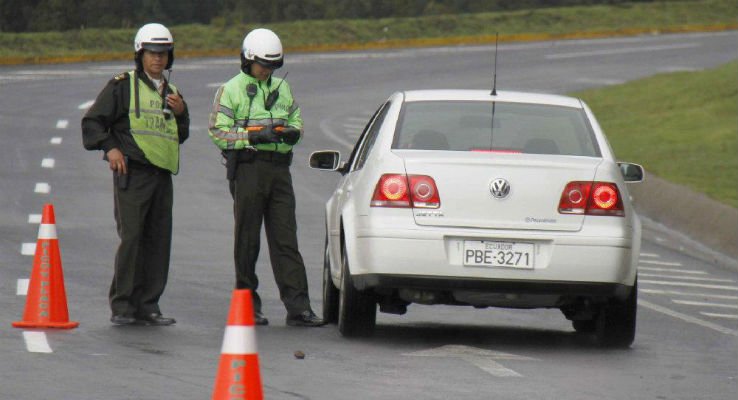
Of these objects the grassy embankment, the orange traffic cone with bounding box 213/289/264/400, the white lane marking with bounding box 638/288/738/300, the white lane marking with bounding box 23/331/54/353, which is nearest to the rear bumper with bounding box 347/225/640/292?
the white lane marking with bounding box 23/331/54/353

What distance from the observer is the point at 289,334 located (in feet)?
37.8

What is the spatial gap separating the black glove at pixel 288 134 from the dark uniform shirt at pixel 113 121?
84cm

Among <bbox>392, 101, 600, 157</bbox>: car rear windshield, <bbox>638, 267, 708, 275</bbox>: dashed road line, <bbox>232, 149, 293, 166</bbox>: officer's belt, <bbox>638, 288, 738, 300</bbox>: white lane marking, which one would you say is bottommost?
<bbox>638, 267, 708, 275</bbox>: dashed road line

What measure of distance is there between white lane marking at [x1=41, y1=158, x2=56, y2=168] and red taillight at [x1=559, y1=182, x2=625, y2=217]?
1589cm

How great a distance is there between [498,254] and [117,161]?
2.56 meters

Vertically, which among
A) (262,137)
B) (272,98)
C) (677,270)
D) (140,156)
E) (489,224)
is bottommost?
(677,270)

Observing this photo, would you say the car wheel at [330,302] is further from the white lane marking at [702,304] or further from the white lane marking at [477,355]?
the white lane marking at [702,304]

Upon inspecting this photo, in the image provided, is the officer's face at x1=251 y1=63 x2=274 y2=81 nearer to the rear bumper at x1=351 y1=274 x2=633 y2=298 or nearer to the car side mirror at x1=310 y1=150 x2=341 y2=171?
the car side mirror at x1=310 y1=150 x2=341 y2=171

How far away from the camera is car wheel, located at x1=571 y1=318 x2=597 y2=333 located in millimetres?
12180

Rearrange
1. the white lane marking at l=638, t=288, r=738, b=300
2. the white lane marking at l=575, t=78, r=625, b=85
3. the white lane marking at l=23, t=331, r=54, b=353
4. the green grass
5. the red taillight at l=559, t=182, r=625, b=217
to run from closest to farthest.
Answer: the white lane marking at l=23, t=331, r=54, b=353 < the red taillight at l=559, t=182, r=625, b=217 < the white lane marking at l=638, t=288, r=738, b=300 < the green grass < the white lane marking at l=575, t=78, r=625, b=85

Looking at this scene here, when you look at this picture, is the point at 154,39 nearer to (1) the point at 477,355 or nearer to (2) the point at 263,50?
(2) the point at 263,50

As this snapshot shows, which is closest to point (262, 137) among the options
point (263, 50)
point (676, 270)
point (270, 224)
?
point (263, 50)

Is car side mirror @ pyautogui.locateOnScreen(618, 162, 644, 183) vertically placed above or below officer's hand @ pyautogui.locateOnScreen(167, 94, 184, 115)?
below

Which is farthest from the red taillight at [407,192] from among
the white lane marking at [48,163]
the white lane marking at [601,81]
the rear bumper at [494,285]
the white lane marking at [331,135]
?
the white lane marking at [601,81]
